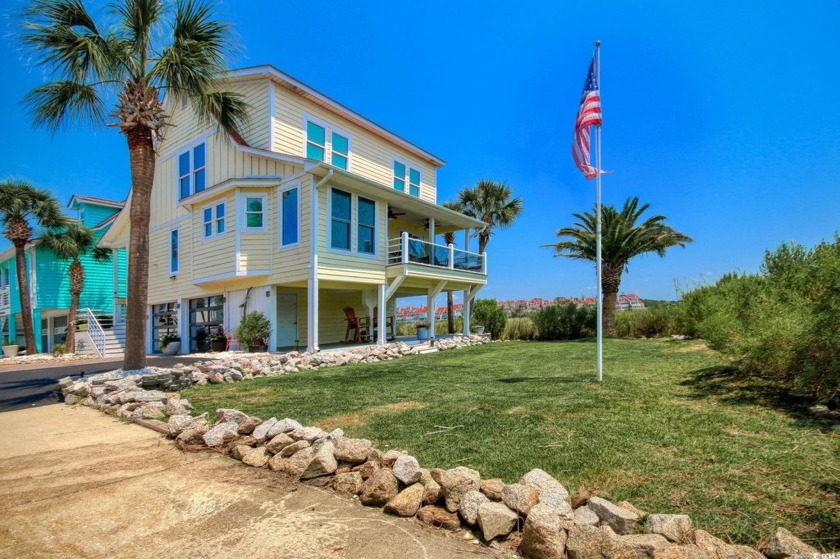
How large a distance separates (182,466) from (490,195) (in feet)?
69.1

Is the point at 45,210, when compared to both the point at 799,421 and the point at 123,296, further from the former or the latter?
the point at 799,421

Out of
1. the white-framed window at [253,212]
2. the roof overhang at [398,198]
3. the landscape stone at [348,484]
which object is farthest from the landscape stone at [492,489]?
the white-framed window at [253,212]

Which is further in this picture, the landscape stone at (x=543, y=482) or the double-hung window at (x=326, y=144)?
Result: the double-hung window at (x=326, y=144)

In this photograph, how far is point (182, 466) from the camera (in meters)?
3.72

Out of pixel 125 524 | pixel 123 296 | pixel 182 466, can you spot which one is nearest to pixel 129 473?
pixel 182 466

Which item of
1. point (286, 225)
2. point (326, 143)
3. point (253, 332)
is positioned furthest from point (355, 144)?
point (253, 332)

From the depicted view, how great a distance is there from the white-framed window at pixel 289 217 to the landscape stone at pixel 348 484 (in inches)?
390

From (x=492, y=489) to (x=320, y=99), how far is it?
15098mm

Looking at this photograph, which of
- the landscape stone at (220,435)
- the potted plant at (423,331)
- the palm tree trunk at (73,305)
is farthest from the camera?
the palm tree trunk at (73,305)

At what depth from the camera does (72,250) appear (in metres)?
19.4

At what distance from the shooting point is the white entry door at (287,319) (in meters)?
15.2

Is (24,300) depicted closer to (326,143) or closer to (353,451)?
(326,143)

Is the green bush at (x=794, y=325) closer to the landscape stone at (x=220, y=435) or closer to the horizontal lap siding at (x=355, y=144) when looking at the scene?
Answer: the landscape stone at (x=220, y=435)

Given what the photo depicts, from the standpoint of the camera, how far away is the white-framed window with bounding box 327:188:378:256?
1269 cm
